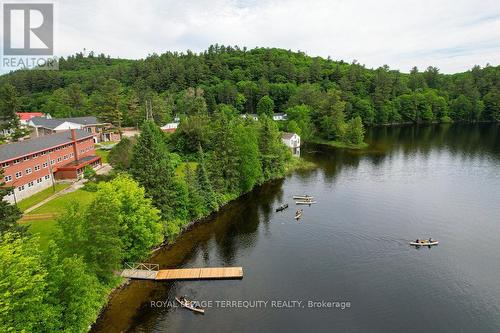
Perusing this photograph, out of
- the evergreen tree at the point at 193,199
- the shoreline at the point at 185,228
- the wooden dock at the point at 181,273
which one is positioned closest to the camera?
the shoreline at the point at 185,228

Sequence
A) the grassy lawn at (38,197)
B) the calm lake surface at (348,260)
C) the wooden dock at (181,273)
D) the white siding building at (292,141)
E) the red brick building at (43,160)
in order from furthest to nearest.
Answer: the white siding building at (292,141)
the red brick building at (43,160)
the grassy lawn at (38,197)
the wooden dock at (181,273)
the calm lake surface at (348,260)

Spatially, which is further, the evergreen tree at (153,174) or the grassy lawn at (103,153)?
the grassy lawn at (103,153)

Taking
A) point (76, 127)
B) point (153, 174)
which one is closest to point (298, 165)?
point (153, 174)

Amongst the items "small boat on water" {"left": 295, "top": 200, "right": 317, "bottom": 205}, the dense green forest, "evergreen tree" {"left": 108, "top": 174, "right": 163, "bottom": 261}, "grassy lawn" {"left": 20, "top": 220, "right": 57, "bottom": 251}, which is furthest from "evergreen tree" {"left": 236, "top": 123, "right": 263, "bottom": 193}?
the dense green forest

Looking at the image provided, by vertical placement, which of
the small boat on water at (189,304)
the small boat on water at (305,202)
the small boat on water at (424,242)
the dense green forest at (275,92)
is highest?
the dense green forest at (275,92)

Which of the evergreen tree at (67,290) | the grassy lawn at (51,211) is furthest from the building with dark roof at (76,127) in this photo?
the evergreen tree at (67,290)

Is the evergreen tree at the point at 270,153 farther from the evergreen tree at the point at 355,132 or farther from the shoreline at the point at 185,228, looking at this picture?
the evergreen tree at the point at 355,132
